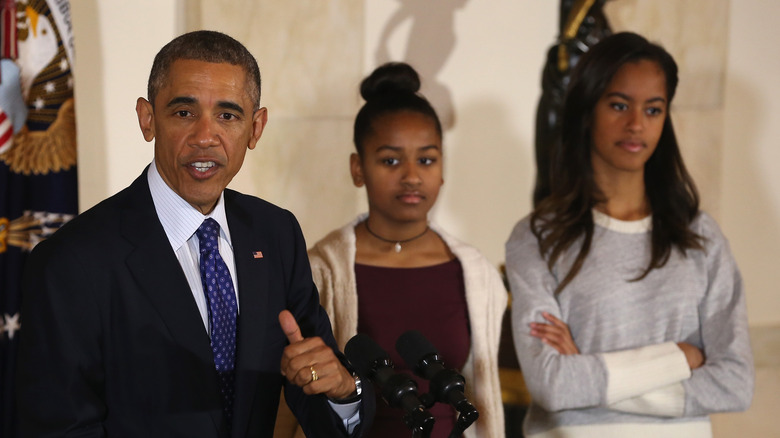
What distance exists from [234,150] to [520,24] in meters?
3.42

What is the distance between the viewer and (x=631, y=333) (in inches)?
100

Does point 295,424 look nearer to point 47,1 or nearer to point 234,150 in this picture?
point 234,150

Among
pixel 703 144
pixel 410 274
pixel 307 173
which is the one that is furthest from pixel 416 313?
pixel 703 144

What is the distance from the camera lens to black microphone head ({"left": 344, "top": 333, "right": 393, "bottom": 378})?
152 centimetres

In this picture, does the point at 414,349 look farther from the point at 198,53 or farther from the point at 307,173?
the point at 307,173

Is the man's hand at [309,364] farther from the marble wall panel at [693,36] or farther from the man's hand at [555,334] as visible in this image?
the marble wall panel at [693,36]

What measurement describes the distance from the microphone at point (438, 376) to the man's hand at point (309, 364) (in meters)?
0.14

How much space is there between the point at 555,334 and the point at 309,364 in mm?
1194

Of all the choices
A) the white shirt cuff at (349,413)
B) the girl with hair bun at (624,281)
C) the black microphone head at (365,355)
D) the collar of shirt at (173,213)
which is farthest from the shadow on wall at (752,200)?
the collar of shirt at (173,213)

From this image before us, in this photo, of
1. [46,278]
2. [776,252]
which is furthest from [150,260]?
[776,252]

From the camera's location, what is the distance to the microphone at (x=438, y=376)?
4.63ft

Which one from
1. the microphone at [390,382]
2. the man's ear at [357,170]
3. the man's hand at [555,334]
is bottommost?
the man's hand at [555,334]

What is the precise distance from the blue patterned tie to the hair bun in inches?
42.1

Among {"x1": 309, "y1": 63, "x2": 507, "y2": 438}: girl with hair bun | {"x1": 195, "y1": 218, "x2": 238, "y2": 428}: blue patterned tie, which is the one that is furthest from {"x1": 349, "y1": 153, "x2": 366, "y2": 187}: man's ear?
{"x1": 195, "y1": 218, "x2": 238, "y2": 428}: blue patterned tie
